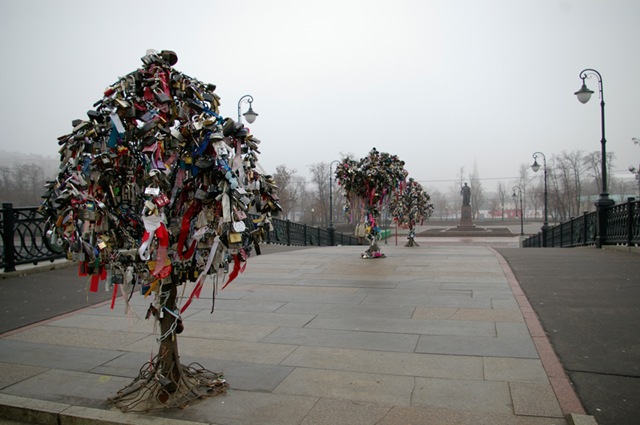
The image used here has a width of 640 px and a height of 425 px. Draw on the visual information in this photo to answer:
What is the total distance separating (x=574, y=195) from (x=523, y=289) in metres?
78.4

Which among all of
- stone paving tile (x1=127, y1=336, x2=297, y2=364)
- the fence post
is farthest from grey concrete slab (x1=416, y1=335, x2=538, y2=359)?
the fence post

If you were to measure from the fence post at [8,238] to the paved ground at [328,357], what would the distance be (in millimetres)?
1978

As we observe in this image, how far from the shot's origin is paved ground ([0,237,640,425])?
4016 millimetres

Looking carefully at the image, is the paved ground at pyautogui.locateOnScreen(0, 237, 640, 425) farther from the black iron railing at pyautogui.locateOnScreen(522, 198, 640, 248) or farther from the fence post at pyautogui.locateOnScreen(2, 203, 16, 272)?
the black iron railing at pyautogui.locateOnScreen(522, 198, 640, 248)

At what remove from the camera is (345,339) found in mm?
5988

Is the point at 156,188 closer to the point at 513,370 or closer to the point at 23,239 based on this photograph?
the point at 513,370

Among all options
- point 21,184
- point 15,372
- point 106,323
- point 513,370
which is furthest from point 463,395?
point 21,184

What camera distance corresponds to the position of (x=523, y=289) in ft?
29.0

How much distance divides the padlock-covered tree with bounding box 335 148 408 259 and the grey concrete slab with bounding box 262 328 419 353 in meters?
8.33

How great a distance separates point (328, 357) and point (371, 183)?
9.46 meters

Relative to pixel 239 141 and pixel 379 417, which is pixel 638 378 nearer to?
pixel 379 417

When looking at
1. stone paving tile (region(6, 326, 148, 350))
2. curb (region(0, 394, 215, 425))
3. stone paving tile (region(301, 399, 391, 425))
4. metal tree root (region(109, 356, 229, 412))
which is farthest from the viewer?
stone paving tile (region(6, 326, 148, 350))

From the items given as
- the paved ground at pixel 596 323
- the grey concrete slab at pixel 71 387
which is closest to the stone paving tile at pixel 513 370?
the paved ground at pixel 596 323

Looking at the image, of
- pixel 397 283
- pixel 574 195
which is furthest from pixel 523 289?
pixel 574 195
